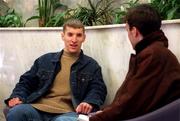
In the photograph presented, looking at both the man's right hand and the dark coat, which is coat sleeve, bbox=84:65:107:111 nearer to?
the man's right hand

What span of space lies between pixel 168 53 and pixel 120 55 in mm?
1272

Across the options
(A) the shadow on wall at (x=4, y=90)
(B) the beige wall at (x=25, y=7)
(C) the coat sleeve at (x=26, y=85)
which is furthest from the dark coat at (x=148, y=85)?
(B) the beige wall at (x=25, y=7)

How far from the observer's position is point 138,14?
2.63 metres

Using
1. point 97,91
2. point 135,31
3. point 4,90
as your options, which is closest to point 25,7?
point 4,90

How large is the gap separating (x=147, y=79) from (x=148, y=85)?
1.4 inches

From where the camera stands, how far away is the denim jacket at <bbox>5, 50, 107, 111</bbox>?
362 cm

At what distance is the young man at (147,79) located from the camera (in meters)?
2.48

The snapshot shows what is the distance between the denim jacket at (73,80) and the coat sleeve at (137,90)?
985 mm

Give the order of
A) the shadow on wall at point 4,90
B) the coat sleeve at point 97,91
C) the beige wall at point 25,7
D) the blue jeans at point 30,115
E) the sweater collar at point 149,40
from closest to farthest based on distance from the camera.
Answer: the sweater collar at point 149,40
the blue jeans at point 30,115
the coat sleeve at point 97,91
the shadow on wall at point 4,90
the beige wall at point 25,7

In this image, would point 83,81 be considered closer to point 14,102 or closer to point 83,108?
point 83,108

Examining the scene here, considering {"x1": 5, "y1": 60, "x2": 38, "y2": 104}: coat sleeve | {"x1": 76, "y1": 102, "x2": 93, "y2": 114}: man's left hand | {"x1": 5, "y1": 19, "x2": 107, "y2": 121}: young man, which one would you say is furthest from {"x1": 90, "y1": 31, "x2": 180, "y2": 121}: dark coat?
{"x1": 5, "y1": 60, "x2": 38, "y2": 104}: coat sleeve

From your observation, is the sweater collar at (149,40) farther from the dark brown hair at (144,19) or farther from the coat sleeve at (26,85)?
the coat sleeve at (26,85)

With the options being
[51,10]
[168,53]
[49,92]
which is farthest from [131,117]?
[51,10]

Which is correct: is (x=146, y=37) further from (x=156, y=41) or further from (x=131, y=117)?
(x=131, y=117)
